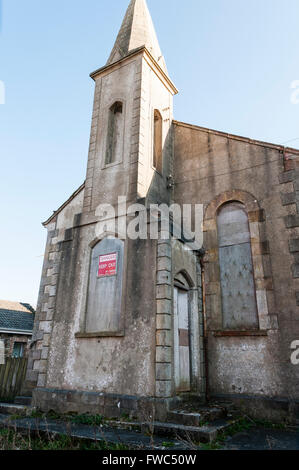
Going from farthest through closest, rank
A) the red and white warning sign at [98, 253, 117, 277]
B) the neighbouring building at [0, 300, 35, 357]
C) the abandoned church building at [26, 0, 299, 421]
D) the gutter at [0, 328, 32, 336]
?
the neighbouring building at [0, 300, 35, 357] < the gutter at [0, 328, 32, 336] < the red and white warning sign at [98, 253, 117, 277] < the abandoned church building at [26, 0, 299, 421]

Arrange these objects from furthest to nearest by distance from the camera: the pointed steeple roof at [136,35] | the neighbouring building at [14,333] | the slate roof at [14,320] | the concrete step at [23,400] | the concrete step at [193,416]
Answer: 1. the slate roof at [14,320]
2. the neighbouring building at [14,333]
3. the pointed steeple roof at [136,35]
4. the concrete step at [23,400]
5. the concrete step at [193,416]

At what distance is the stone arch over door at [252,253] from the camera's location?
8.53m

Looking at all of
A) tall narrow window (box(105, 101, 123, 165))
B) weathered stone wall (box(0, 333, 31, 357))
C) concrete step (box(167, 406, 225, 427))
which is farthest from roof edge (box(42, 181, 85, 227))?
weathered stone wall (box(0, 333, 31, 357))

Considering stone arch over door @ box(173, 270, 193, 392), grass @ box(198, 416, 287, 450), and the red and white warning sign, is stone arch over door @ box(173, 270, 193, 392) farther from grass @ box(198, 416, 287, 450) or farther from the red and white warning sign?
the red and white warning sign

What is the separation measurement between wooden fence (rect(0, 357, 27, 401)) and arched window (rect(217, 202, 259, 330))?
6937mm

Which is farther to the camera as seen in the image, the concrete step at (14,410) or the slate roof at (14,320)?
the slate roof at (14,320)

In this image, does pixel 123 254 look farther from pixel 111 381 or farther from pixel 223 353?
pixel 223 353

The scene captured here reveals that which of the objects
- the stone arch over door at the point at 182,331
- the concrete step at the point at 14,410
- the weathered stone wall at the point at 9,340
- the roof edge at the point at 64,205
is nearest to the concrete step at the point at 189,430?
the stone arch over door at the point at 182,331

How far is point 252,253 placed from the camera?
9.03 meters

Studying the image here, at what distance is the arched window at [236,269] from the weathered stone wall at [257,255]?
210 mm

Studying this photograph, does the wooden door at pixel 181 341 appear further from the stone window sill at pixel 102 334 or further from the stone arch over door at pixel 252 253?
the stone window sill at pixel 102 334

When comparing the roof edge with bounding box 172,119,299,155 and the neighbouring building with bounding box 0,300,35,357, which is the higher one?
the roof edge with bounding box 172,119,299,155

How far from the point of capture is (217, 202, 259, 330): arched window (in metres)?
8.82
